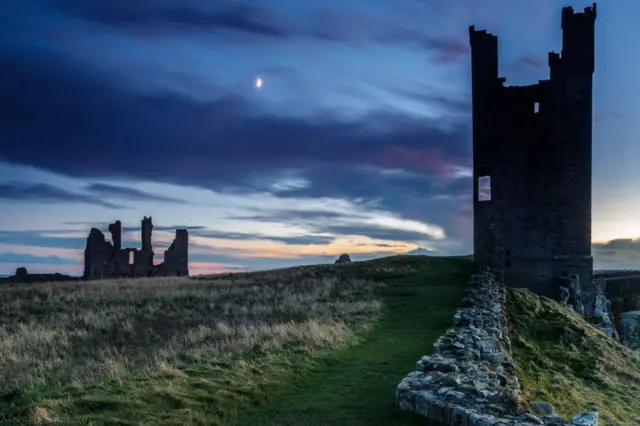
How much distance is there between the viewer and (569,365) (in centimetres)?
1521

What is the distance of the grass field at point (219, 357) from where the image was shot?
305 inches

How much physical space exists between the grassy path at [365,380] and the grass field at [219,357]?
3cm

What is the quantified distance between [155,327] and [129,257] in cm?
4457

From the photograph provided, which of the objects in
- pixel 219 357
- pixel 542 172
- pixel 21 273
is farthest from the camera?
pixel 21 273

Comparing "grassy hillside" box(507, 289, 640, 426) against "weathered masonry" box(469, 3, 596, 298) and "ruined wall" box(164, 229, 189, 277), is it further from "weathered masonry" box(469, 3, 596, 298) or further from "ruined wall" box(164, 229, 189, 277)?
"ruined wall" box(164, 229, 189, 277)

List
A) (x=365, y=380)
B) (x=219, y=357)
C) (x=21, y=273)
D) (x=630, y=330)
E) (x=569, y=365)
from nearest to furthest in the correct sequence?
(x=365, y=380) → (x=219, y=357) → (x=569, y=365) → (x=630, y=330) → (x=21, y=273)

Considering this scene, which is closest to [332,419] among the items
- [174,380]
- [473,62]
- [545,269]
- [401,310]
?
[174,380]

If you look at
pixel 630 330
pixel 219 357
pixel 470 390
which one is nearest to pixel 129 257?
pixel 630 330

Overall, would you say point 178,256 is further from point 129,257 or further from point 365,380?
point 365,380

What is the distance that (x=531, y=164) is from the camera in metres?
31.8

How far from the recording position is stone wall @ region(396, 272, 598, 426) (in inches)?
251

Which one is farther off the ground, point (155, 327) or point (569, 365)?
point (155, 327)

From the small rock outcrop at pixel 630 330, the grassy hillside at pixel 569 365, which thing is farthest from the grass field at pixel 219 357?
the small rock outcrop at pixel 630 330

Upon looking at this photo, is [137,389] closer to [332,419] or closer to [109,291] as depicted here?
[332,419]
